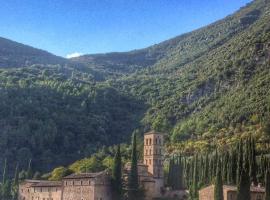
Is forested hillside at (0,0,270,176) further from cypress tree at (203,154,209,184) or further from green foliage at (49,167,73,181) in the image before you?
cypress tree at (203,154,209,184)

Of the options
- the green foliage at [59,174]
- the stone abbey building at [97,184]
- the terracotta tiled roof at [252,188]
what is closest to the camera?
the terracotta tiled roof at [252,188]

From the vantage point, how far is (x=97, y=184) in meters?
82.7

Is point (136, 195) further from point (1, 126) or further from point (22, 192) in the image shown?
point (1, 126)

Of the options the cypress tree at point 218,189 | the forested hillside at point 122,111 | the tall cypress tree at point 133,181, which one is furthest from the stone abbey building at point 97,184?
the forested hillside at point 122,111

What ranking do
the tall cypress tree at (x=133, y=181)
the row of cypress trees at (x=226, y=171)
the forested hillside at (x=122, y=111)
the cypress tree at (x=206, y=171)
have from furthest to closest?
1. the forested hillside at (x=122, y=111)
2. the cypress tree at (x=206, y=171)
3. the tall cypress tree at (x=133, y=181)
4. the row of cypress trees at (x=226, y=171)

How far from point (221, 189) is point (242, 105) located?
252ft

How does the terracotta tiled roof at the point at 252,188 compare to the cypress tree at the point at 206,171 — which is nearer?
the terracotta tiled roof at the point at 252,188

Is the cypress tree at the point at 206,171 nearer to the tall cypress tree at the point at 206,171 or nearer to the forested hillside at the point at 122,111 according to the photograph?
the tall cypress tree at the point at 206,171

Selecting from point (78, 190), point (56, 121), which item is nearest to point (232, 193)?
point (78, 190)

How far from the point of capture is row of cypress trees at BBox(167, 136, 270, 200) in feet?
229

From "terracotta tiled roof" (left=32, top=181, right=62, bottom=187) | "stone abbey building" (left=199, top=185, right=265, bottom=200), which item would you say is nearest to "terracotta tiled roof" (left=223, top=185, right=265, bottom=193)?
"stone abbey building" (left=199, top=185, right=265, bottom=200)

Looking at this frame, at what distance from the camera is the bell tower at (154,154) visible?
9106 cm

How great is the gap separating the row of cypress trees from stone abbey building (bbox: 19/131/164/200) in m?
4.71

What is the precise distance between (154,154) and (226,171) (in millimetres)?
16818
